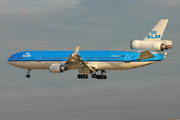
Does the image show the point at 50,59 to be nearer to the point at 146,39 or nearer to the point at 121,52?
the point at 121,52

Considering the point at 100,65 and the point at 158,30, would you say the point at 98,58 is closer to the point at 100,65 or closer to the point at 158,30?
the point at 100,65

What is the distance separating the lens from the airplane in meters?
49.0

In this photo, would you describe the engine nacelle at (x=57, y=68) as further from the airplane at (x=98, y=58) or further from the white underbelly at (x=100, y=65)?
the white underbelly at (x=100, y=65)

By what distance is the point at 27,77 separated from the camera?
6169 centimetres

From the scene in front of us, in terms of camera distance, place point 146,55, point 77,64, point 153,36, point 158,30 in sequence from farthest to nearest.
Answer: point 77,64 < point 153,36 < point 158,30 < point 146,55

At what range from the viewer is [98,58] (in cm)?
5441

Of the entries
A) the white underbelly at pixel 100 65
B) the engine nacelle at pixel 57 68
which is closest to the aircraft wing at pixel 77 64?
the engine nacelle at pixel 57 68

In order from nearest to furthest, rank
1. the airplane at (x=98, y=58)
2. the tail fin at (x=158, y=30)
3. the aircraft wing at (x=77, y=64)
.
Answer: the airplane at (x=98, y=58), the aircraft wing at (x=77, y=64), the tail fin at (x=158, y=30)

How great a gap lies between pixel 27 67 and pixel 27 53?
2.98 metres

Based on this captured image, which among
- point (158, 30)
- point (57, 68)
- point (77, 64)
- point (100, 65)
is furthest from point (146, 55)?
point (57, 68)

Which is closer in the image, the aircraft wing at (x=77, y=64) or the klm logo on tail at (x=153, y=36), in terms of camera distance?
the aircraft wing at (x=77, y=64)

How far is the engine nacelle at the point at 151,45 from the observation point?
155 feet

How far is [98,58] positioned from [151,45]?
10857 mm

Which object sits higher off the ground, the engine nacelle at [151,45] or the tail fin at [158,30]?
the tail fin at [158,30]
